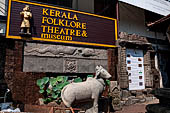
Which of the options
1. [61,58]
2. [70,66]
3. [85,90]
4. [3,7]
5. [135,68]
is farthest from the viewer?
[135,68]

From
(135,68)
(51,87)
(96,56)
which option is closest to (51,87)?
(51,87)

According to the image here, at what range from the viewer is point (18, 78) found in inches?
212

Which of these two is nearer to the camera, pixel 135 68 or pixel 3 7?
pixel 3 7

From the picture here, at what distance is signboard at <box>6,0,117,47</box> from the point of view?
19.2ft

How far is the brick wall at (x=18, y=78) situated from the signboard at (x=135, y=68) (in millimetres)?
5614

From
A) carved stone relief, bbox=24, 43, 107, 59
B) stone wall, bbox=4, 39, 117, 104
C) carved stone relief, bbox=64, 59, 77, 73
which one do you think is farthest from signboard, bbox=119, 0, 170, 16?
stone wall, bbox=4, 39, 117, 104

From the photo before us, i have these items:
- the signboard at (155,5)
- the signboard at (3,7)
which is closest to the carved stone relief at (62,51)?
the signboard at (3,7)

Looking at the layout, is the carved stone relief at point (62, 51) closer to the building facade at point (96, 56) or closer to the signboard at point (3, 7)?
the building facade at point (96, 56)

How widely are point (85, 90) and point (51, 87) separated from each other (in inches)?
68.8

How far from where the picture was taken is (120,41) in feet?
26.4

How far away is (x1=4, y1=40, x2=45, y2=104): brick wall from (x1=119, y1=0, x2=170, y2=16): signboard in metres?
6.43

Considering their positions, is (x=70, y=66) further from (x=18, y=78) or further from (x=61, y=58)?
(x=18, y=78)

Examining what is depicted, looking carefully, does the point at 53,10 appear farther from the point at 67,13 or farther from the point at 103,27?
the point at 103,27

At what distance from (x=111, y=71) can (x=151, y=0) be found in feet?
17.8
